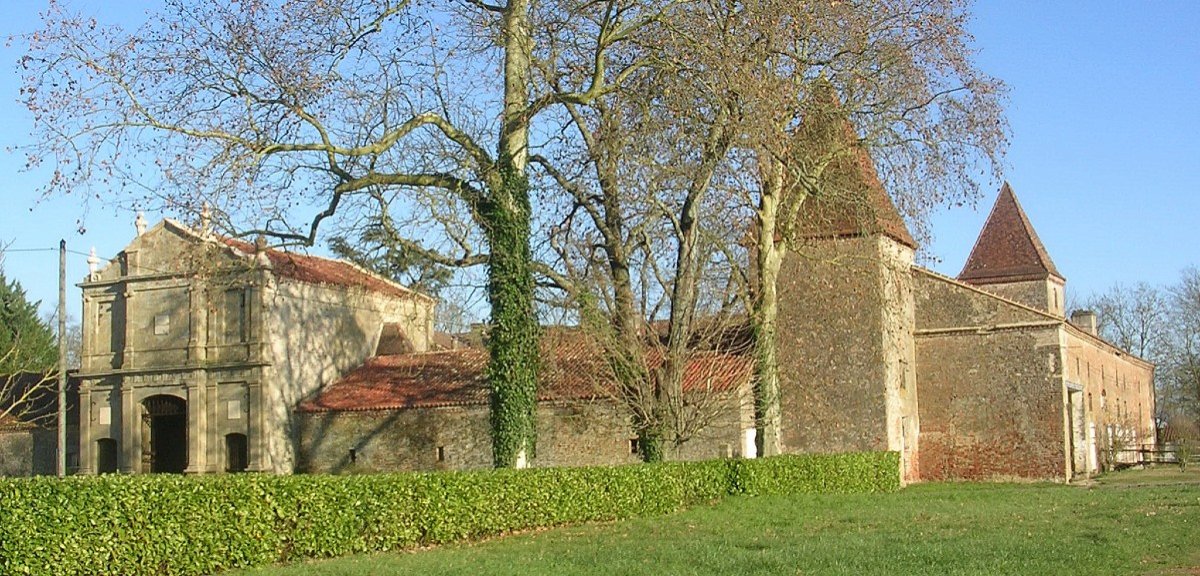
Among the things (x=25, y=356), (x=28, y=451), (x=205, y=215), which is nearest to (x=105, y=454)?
(x=28, y=451)

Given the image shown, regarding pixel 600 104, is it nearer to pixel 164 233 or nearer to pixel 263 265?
pixel 263 265

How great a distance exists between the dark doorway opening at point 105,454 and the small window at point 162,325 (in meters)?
3.86

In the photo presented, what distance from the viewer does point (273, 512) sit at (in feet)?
52.0

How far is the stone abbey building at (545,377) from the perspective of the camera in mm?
33688

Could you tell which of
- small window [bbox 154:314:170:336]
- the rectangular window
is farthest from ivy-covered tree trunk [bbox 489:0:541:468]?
small window [bbox 154:314:170:336]

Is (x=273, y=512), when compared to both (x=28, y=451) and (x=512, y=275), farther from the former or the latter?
(x=28, y=451)

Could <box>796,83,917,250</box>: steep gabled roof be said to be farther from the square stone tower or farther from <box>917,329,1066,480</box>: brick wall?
<box>917,329,1066,480</box>: brick wall

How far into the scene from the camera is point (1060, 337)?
35781 millimetres

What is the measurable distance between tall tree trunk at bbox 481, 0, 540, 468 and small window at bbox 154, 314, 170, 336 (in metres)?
20.0

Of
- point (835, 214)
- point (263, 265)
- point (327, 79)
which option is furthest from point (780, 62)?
→ point (263, 265)

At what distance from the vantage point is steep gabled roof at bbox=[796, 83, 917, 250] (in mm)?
27156

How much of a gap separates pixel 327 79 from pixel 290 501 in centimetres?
813

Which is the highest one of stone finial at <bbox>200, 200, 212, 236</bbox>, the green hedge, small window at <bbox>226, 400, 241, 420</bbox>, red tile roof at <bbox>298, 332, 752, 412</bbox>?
stone finial at <bbox>200, 200, 212, 236</bbox>

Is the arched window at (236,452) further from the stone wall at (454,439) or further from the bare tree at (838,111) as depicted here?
the bare tree at (838,111)
